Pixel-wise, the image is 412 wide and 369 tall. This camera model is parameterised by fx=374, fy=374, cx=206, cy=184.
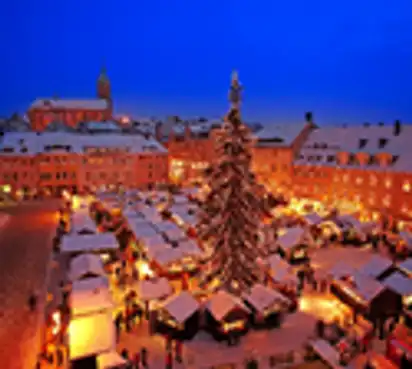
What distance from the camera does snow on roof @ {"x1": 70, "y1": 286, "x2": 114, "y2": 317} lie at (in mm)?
16422

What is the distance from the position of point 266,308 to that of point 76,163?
140ft

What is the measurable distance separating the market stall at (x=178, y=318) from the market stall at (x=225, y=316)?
2.02 ft

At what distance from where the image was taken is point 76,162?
53219 mm

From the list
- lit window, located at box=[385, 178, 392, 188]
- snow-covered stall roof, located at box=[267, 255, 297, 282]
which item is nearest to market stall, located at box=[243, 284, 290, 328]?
snow-covered stall roof, located at box=[267, 255, 297, 282]

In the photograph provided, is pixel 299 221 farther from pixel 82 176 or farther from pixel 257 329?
pixel 82 176

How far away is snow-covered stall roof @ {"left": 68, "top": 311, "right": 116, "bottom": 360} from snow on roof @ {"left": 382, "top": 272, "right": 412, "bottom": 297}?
1319cm

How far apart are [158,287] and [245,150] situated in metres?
8.18

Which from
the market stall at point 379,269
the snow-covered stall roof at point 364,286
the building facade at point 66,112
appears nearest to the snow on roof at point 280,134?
the market stall at point 379,269

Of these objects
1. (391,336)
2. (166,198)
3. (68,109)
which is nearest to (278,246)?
(391,336)

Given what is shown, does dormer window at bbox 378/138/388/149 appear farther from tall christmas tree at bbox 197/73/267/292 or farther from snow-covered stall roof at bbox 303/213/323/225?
tall christmas tree at bbox 197/73/267/292

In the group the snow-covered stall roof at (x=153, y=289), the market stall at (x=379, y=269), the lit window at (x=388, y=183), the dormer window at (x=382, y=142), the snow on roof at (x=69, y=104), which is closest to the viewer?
the snow-covered stall roof at (x=153, y=289)

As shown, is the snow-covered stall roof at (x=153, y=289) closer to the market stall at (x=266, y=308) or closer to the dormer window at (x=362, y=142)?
the market stall at (x=266, y=308)

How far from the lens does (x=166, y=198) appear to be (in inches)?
1641

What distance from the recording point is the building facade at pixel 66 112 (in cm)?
9225
